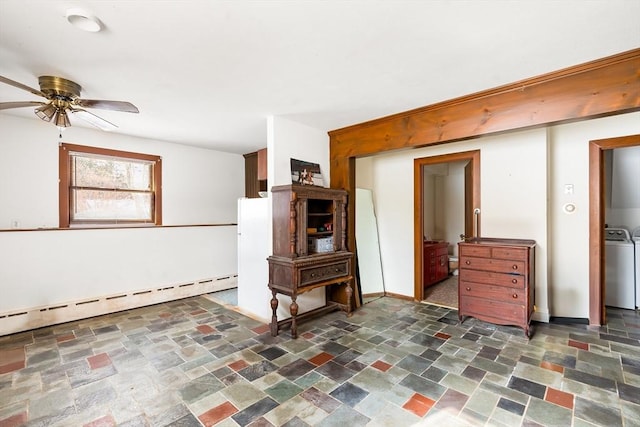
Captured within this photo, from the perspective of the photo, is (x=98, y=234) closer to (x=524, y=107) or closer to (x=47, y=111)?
(x=47, y=111)

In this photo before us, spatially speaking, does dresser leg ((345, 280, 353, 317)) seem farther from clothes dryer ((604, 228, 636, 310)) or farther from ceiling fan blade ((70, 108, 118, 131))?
clothes dryer ((604, 228, 636, 310))

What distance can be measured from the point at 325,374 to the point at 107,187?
3.82m

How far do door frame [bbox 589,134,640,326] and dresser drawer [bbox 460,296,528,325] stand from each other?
1.02 m

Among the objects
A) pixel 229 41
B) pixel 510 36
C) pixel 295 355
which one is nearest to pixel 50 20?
pixel 229 41

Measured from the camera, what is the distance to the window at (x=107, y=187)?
3.80 m

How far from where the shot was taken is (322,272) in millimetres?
3359

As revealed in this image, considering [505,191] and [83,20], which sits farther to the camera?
[505,191]

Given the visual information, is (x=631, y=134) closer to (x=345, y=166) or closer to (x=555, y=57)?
(x=555, y=57)

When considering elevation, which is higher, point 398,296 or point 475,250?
point 475,250

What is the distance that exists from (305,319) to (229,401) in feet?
5.17

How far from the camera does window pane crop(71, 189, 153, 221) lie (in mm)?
3904

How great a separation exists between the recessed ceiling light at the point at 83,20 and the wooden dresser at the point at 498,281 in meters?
3.52

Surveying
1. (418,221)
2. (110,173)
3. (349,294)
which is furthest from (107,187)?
(418,221)

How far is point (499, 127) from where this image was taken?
8.63 feet
